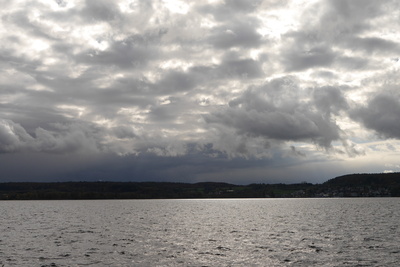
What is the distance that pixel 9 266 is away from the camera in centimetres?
5000

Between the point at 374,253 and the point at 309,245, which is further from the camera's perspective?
the point at 309,245

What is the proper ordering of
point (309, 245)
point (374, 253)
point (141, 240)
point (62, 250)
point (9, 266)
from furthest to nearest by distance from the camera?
point (141, 240) → point (309, 245) → point (62, 250) → point (374, 253) → point (9, 266)

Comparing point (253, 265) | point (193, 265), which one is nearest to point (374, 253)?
point (253, 265)

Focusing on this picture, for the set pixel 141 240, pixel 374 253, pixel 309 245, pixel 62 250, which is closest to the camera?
pixel 374 253

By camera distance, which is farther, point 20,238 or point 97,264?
point 20,238

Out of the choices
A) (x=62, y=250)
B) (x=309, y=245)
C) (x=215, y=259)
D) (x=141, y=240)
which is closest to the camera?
(x=215, y=259)

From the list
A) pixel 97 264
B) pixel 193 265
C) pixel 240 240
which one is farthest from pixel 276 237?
pixel 97 264

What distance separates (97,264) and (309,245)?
3810 centimetres

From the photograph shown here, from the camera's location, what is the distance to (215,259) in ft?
181

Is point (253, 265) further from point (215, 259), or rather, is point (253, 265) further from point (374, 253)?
point (374, 253)

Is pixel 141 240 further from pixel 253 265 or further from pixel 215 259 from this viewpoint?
pixel 253 265

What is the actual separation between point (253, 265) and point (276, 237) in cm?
3314

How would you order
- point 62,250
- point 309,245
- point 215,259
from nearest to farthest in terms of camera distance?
point 215,259 < point 62,250 < point 309,245

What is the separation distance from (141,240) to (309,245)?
109ft
